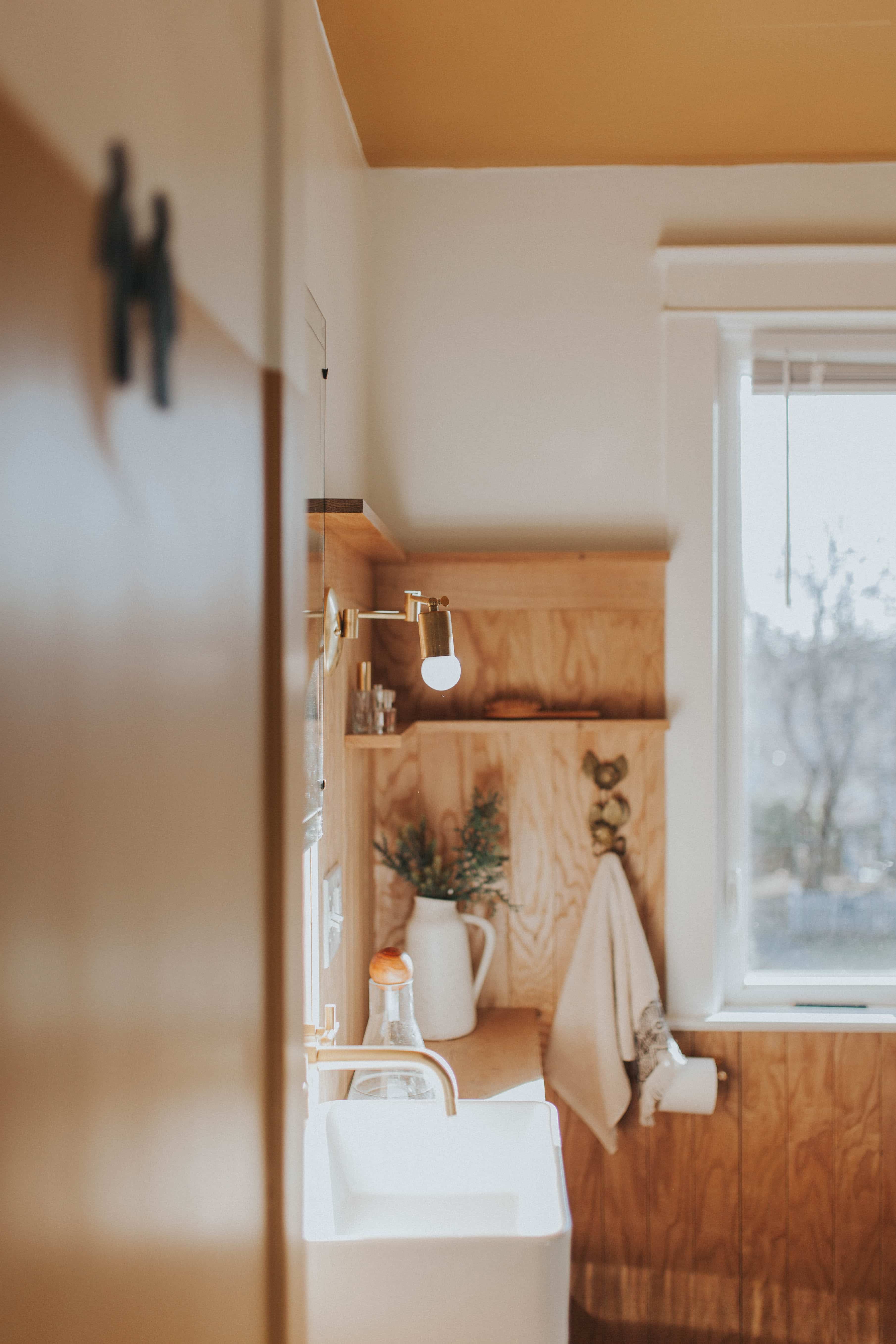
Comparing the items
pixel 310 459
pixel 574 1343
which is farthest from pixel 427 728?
pixel 574 1343

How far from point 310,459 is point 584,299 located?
3.88 ft

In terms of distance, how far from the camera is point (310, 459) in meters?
1.02

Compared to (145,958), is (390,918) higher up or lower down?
lower down

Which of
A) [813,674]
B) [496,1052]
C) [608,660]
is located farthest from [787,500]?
[496,1052]

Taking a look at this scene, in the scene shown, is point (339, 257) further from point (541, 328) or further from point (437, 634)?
point (437, 634)

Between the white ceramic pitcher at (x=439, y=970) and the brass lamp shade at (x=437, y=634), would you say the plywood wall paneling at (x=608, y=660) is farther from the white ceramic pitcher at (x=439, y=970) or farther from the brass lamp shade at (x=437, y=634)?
the brass lamp shade at (x=437, y=634)

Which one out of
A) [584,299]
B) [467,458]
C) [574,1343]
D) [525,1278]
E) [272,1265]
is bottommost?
[574,1343]

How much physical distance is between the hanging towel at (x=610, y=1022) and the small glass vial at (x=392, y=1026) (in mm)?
664

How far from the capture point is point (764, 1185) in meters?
1.92

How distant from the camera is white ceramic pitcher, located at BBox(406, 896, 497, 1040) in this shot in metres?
1.77

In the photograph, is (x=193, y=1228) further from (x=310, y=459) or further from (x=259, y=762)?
(x=310, y=459)

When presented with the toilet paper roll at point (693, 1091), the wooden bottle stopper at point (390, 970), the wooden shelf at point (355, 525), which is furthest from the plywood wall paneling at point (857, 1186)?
the wooden shelf at point (355, 525)

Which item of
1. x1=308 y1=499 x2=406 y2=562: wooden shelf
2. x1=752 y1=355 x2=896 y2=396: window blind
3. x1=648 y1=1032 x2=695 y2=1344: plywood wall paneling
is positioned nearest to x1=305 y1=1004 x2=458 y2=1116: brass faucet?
x1=308 y1=499 x2=406 y2=562: wooden shelf

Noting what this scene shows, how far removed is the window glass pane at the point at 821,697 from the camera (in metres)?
2.03
